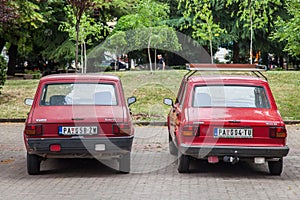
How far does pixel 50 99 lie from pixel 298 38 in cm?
1062

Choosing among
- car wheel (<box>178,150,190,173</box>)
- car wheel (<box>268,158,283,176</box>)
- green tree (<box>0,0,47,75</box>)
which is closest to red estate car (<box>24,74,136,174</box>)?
car wheel (<box>178,150,190,173</box>)

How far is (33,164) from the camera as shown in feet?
33.3

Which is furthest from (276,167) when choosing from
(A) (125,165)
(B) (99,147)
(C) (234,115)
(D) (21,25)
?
(D) (21,25)

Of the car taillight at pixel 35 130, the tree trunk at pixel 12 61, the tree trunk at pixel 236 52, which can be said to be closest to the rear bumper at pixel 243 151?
the car taillight at pixel 35 130

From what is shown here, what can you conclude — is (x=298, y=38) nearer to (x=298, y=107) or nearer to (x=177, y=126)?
(x=298, y=107)

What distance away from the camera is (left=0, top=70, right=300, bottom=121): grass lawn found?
792 inches

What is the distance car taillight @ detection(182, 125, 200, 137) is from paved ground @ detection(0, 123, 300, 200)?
72 cm

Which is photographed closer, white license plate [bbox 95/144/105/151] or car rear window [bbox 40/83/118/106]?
white license plate [bbox 95/144/105/151]

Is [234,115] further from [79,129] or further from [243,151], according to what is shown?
[79,129]

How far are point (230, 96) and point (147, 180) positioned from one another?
208cm

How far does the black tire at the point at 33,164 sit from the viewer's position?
10094 millimetres

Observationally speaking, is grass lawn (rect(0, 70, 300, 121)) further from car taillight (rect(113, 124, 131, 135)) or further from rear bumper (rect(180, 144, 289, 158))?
rear bumper (rect(180, 144, 289, 158))

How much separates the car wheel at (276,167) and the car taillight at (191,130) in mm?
1462

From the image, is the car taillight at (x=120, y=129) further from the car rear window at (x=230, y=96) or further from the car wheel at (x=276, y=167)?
the car wheel at (x=276, y=167)
